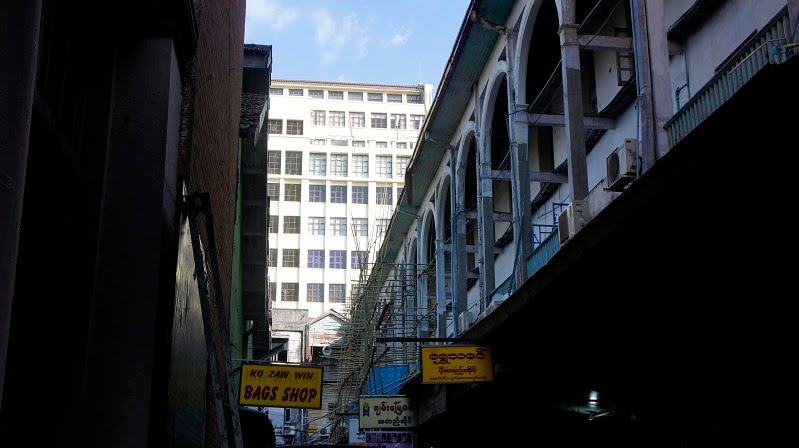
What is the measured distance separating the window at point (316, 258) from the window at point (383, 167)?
27.0ft

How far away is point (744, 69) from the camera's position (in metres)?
9.02

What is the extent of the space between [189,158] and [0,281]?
398 cm

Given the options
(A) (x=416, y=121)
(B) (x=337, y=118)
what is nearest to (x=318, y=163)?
(B) (x=337, y=118)

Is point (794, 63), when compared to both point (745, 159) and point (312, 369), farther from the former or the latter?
point (312, 369)

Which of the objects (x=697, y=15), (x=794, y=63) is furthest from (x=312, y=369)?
(x=794, y=63)

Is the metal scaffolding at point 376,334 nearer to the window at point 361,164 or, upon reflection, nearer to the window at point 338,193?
the window at point 338,193

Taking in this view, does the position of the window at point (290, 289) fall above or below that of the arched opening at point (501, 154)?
above

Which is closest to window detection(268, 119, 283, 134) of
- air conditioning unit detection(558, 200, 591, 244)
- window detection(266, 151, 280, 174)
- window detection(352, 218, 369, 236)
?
window detection(266, 151, 280, 174)

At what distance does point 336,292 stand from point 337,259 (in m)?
2.63

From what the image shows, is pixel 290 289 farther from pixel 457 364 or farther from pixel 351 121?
pixel 457 364

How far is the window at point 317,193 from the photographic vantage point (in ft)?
247

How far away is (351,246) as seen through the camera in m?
73.6

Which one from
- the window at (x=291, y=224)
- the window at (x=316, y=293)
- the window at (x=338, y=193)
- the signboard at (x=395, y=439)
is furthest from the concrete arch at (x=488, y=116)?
the window at (x=338, y=193)

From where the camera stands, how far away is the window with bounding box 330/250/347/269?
73.2 m
